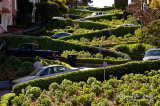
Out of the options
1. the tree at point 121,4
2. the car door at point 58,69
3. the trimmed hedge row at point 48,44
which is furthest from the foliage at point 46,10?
the car door at point 58,69

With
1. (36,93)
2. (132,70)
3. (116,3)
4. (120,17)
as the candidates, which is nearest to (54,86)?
(36,93)

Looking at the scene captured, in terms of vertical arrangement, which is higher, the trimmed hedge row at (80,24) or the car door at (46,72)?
the trimmed hedge row at (80,24)

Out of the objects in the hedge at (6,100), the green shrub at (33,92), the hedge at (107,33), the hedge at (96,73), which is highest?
the hedge at (107,33)

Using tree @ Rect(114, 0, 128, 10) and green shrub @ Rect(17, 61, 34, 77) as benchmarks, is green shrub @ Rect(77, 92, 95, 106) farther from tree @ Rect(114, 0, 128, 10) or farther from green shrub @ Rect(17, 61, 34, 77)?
tree @ Rect(114, 0, 128, 10)

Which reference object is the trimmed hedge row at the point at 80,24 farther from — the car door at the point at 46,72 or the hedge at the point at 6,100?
the hedge at the point at 6,100

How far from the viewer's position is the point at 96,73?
17.4 m

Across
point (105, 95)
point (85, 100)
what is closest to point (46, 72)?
point (105, 95)

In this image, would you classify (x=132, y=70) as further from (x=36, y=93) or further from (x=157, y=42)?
(x=157, y=42)

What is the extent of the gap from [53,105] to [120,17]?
51.8 meters

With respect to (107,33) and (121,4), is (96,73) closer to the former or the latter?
(107,33)

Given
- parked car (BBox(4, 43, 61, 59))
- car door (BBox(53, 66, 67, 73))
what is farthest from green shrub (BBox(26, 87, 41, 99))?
parked car (BBox(4, 43, 61, 59))

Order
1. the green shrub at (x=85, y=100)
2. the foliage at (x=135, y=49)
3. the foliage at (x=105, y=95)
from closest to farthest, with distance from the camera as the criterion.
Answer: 1. the foliage at (x=105, y=95)
2. the green shrub at (x=85, y=100)
3. the foliage at (x=135, y=49)

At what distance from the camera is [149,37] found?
30.9 metres

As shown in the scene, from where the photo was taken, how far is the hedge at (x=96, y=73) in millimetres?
15867
